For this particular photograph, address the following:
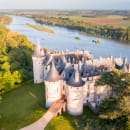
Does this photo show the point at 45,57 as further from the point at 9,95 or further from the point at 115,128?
the point at 115,128

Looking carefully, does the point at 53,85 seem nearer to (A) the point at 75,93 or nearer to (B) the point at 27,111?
(A) the point at 75,93

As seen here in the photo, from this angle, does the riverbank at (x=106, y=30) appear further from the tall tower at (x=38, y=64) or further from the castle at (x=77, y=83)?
the tall tower at (x=38, y=64)

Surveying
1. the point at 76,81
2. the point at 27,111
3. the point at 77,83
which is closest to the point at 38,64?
the point at 27,111

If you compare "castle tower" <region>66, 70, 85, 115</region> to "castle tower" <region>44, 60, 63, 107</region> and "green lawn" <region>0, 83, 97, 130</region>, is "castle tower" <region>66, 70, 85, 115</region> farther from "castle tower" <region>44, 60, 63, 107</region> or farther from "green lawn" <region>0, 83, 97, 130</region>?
"castle tower" <region>44, 60, 63, 107</region>

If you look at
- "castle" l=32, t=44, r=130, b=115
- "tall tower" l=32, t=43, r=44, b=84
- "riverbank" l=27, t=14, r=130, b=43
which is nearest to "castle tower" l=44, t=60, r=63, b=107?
"castle" l=32, t=44, r=130, b=115

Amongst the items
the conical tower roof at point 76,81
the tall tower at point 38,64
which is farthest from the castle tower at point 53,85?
the tall tower at point 38,64

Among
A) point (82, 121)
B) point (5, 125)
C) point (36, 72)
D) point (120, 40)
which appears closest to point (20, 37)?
point (36, 72)
